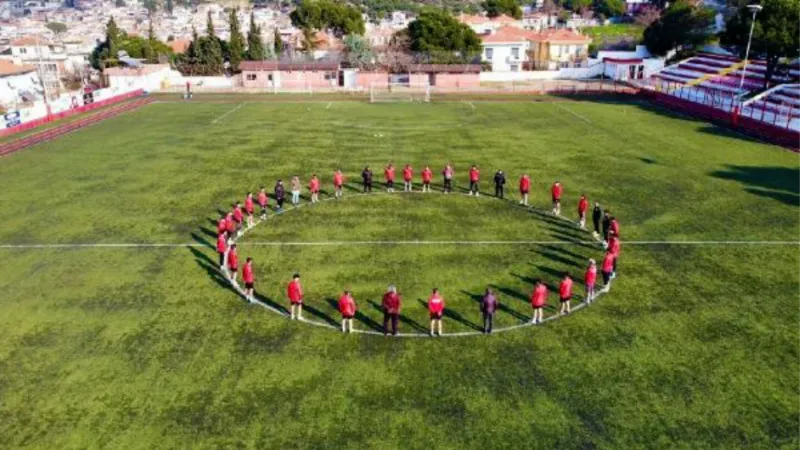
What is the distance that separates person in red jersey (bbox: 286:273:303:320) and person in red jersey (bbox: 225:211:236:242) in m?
5.96

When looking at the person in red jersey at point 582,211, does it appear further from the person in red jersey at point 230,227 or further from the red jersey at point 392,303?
the person in red jersey at point 230,227

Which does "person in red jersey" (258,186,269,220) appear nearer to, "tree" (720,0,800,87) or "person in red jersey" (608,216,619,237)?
"person in red jersey" (608,216,619,237)

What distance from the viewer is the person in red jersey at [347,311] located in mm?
16625

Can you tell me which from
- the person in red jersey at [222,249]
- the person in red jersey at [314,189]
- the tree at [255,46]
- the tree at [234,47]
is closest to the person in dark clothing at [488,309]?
the person in red jersey at [222,249]

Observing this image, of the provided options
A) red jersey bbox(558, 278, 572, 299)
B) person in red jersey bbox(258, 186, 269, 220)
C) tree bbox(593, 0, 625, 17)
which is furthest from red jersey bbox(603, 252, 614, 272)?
tree bbox(593, 0, 625, 17)

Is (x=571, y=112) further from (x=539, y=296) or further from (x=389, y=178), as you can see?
(x=539, y=296)

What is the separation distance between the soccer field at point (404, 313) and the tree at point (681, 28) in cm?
4847

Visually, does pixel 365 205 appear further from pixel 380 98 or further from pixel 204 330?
pixel 380 98

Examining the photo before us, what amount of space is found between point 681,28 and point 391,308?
77256 millimetres

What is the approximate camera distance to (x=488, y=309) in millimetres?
16656

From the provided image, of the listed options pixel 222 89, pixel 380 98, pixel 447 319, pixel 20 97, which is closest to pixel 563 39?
pixel 380 98

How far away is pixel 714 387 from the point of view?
569 inches

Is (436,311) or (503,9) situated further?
(503,9)

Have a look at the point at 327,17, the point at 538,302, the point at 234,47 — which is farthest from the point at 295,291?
the point at 327,17
